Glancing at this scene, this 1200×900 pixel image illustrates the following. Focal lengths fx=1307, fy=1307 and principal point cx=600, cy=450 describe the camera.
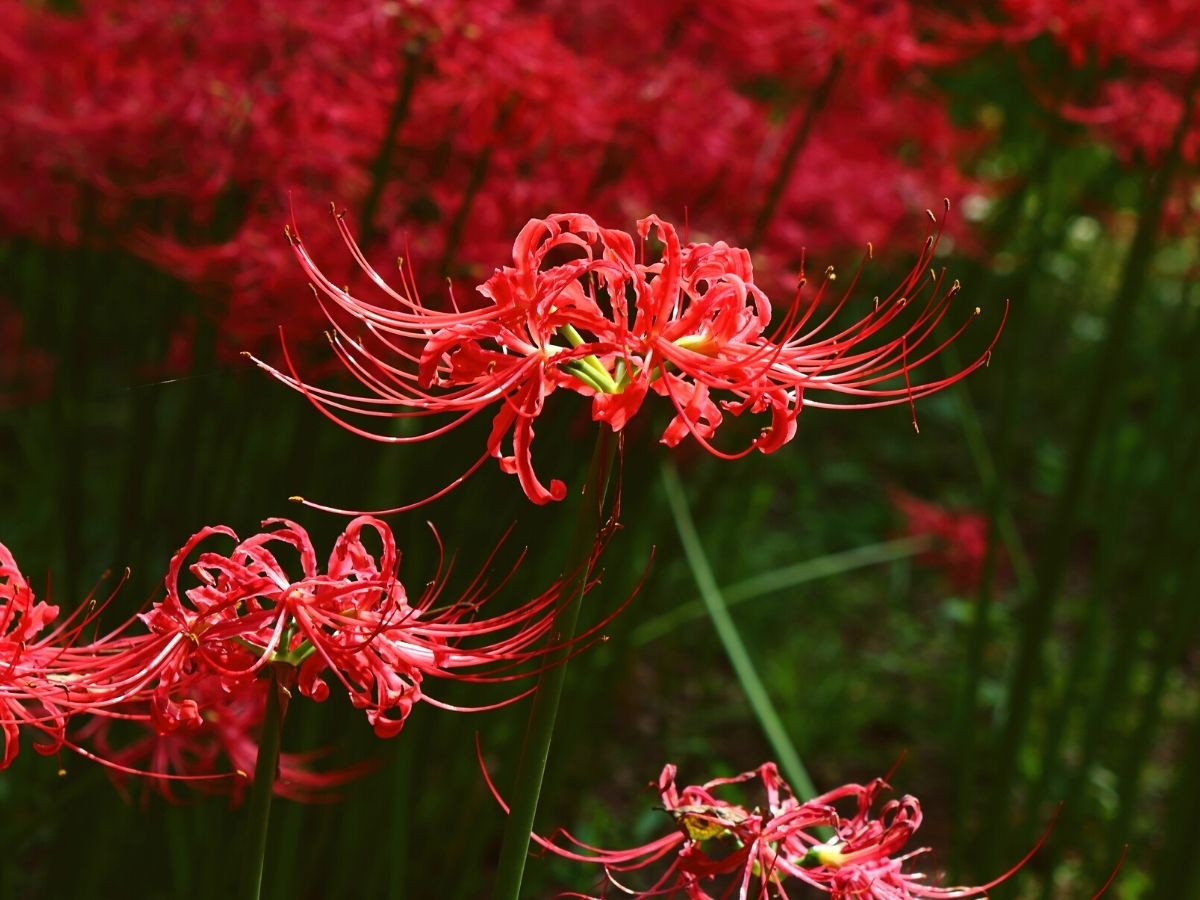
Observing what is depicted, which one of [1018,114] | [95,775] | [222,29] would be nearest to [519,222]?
[222,29]

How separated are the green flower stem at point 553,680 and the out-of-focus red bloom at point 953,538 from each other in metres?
3.02

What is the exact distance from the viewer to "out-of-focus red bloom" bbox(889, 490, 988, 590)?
362cm

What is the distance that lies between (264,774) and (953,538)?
325cm

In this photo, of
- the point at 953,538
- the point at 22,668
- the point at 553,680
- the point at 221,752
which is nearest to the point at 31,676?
the point at 22,668

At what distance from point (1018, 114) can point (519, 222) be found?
5.21 feet

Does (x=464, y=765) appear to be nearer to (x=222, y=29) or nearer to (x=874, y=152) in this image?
(x=222, y=29)

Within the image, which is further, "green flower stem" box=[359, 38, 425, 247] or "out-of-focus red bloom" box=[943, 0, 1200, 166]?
"out-of-focus red bloom" box=[943, 0, 1200, 166]

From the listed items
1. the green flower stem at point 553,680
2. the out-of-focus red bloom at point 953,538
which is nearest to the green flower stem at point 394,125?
the green flower stem at point 553,680

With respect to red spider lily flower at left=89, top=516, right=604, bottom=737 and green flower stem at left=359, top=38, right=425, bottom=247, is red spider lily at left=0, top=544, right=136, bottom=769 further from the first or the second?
green flower stem at left=359, top=38, right=425, bottom=247

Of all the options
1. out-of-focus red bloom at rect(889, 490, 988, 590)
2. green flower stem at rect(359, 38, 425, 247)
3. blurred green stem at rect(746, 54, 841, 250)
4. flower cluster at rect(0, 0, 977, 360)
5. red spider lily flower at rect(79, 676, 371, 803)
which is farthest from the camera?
out-of-focus red bloom at rect(889, 490, 988, 590)

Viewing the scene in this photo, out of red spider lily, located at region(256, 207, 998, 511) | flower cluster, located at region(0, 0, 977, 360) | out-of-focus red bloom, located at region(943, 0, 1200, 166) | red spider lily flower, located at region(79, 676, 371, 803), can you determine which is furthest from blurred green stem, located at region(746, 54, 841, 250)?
red spider lily, located at region(256, 207, 998, 511)

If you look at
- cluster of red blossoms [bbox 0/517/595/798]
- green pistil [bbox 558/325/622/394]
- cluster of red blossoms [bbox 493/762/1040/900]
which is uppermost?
green pistil [bbox 558/325/622/394]

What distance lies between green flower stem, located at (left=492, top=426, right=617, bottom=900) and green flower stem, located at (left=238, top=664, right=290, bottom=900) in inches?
4.8

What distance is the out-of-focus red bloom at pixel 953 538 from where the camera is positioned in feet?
11.9
